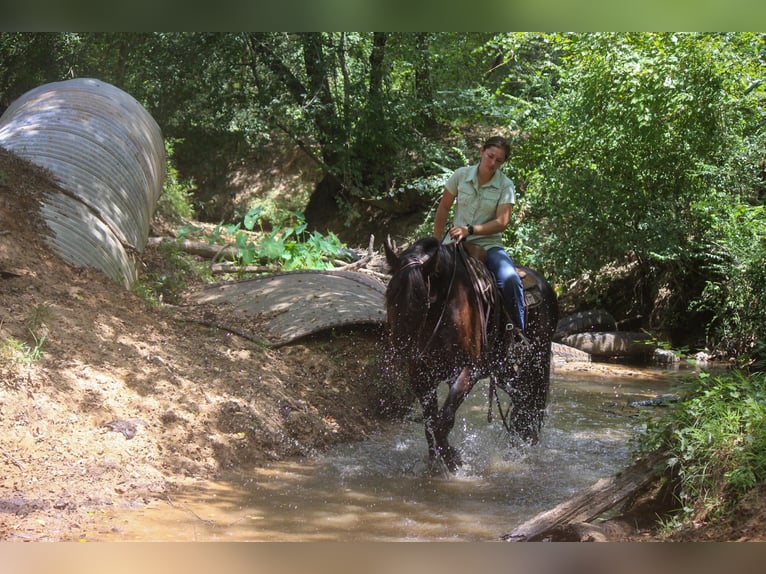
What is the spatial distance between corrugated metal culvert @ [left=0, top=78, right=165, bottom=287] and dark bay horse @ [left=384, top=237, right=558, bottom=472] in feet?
11.8

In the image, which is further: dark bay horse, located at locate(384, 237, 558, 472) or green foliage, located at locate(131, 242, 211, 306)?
green foliage, located at locate(131, 242, 211, 306)

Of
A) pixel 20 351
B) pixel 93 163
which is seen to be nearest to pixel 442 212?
pixel 20 351

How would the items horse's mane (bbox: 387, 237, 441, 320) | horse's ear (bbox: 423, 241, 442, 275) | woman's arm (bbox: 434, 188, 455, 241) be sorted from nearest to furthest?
1. horse's mane (bbox: 387, 237, 441, 320)
2. horse's ear (bbox: 423, 241, 442, 275)
3. woman's arm (bbox: 434, 188, 455, 241)

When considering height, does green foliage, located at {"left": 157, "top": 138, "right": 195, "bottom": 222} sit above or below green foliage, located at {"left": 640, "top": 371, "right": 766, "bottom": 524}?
above

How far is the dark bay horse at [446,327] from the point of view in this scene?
5.25m

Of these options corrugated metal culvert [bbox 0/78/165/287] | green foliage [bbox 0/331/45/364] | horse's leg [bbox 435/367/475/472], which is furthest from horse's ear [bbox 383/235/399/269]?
corrugated metal culvert [bbox 0/78/165/287]

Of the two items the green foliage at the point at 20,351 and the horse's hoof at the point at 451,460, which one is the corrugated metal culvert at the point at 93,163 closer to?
the green foliage at the point at 20,351

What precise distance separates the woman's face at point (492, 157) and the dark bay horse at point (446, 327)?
0.67 metres

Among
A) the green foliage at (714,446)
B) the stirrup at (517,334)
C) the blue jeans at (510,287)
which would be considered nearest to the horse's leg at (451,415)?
the stirrup at (517,334)

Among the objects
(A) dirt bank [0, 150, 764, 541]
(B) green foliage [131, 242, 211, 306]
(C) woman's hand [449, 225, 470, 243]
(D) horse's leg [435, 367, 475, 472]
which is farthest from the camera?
(B) green foliage [131, 242, 211, 306]

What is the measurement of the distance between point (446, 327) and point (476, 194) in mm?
1167

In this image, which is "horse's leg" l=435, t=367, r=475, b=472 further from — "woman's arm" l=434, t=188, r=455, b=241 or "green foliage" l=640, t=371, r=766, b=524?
"green foliage" l=640, t=371, r=766, b=524

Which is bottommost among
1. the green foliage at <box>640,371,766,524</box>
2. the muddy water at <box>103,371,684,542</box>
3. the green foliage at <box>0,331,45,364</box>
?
the muddy water at <box>103,371,684,542</box>

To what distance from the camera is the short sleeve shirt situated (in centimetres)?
614
